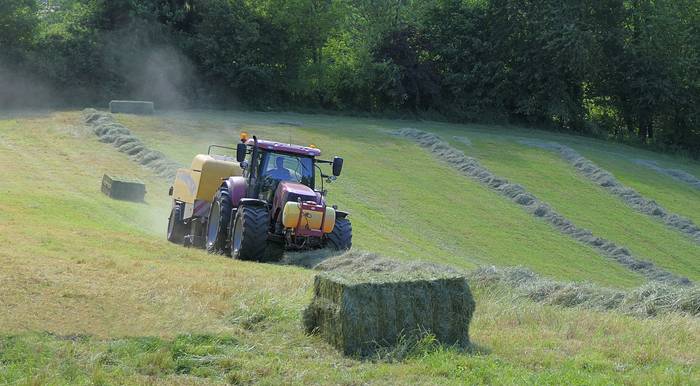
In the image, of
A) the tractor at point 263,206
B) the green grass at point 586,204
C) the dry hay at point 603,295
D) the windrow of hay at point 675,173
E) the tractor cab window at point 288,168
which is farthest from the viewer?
the windrow of hay at point 675,173

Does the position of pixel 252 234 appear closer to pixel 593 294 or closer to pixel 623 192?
pixel 593 294

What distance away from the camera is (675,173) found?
51.1m

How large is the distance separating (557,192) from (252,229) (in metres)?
22.8

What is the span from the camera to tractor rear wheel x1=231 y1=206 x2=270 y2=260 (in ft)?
69.1

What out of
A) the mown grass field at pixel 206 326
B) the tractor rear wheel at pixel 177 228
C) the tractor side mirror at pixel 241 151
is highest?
the tractor side mirror at pixel 241 151

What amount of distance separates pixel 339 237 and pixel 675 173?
33.3 meters

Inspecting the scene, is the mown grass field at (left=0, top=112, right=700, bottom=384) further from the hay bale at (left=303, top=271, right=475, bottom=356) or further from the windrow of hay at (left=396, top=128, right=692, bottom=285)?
the windrow of hay at (left=396, top=128, right=692, bottom=285)

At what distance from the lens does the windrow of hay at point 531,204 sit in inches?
1227

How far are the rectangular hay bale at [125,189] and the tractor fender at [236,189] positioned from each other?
801cm

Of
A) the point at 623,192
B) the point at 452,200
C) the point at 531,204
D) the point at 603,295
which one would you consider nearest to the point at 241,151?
the point at 603,295

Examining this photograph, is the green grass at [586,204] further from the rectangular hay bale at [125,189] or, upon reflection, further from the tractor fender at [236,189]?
the rectangular hay bale at [125,189]

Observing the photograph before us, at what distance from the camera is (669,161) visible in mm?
56688

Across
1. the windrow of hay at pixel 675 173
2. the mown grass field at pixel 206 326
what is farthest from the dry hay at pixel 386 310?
the windrow of hay at pixel 675 173

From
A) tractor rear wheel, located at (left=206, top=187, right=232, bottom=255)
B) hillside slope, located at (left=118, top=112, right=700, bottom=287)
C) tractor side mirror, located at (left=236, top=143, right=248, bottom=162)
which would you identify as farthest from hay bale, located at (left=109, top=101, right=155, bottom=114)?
tractor side mirror, located at (left=236, top=143, right=248, bottom=162)
